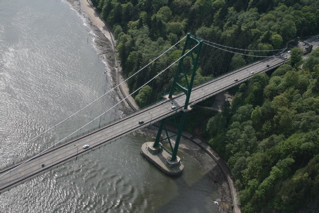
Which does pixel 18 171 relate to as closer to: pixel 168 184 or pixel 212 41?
pixel 168 184

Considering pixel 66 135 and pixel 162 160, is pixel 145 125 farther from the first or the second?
pixel 66 135

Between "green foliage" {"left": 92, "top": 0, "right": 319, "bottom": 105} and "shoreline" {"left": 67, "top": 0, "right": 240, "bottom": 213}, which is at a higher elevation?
"green foliage" {"left": 92, "top": 0, "right": 319, "bottom": 105}

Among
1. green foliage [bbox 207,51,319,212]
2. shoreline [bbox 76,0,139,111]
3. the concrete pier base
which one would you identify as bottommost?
the concrete pier base

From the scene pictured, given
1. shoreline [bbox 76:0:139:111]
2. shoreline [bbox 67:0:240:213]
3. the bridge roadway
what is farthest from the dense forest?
the bridge roadway

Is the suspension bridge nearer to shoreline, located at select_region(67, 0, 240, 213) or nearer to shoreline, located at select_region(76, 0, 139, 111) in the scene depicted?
shoreline, located at select_region(67, 0, 240, 213)

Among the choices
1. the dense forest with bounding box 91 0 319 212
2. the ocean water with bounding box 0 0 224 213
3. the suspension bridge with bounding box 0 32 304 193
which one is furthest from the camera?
the ocean water with bounding box 0 0 224 213

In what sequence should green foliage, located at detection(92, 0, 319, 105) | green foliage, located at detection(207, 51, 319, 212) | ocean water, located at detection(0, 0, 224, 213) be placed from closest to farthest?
green foliage, located at detection(207, 51, 319, 212), ocean water, located at detection(0, 0, 224, 213), green foliage, located at detection(92, 0, 319, 105)
